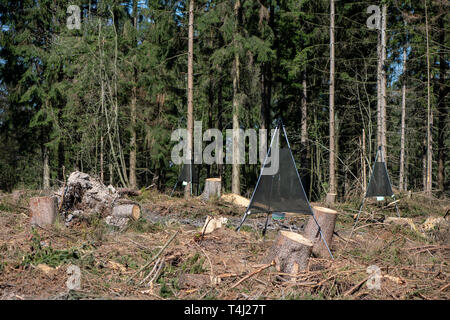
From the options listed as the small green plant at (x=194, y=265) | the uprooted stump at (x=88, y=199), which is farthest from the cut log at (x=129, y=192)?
the small green plant at (x=194, y=265)

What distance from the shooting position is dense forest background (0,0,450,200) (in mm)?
→ 14969

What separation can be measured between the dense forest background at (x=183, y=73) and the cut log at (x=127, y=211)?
21.0 feet

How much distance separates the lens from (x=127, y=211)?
7.85 m

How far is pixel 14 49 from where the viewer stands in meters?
19.4

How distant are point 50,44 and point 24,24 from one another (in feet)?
6.55

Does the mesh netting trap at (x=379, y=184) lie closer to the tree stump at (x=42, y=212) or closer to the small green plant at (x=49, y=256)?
the small green plant at (x=49, y=256)

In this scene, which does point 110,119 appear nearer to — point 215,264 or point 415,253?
point 215,264

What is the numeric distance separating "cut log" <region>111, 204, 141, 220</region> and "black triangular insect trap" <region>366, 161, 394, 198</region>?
17.2 feet

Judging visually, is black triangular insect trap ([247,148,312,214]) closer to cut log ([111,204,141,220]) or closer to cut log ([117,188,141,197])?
cut log ([111,204,141,220])

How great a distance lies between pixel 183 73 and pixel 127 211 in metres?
12.3

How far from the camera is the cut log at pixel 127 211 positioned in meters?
7.82

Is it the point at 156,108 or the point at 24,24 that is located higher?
the point at 24,24

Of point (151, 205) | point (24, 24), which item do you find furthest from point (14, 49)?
point (151, 205)

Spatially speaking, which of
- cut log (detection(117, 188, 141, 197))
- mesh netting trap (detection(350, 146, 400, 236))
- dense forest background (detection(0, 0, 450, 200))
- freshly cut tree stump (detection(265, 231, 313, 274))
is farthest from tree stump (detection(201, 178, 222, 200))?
freshly cut tree stump (detection(265, 231, 313, 274))
